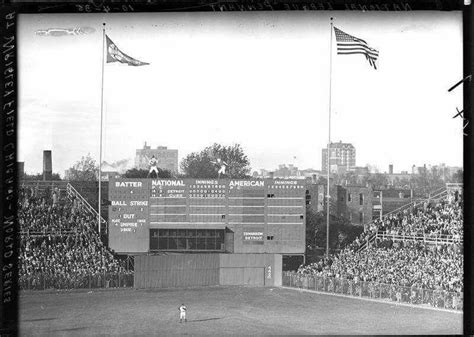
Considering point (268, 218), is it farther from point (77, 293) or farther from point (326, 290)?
point (77, 293)

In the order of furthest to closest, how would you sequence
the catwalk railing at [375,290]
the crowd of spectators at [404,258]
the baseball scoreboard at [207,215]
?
the crowd of spectators at [404,258] → the catwalk railing at [375,290] → the baseball scoreboard at [207,215]

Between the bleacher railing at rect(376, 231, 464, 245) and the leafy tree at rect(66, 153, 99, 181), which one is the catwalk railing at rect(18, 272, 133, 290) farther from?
the bleacher railing at rect(376, 231, 464, 245)

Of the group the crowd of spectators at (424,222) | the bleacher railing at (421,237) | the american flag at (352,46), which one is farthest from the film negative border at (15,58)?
the bleacher railing at (421,237)

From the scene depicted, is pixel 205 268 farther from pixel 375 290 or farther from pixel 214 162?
pixel 375 290

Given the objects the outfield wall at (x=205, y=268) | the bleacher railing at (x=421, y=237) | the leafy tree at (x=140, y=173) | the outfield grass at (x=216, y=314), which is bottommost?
the outfield grass at (x=216, y=314)

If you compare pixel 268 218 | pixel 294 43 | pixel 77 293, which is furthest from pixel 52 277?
pixel 294 43

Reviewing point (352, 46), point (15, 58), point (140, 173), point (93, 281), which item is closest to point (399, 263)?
point (352, 46)

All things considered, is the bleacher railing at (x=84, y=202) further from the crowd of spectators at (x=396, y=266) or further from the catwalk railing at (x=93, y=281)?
the crowd of spectators at (x=396, y=266)
